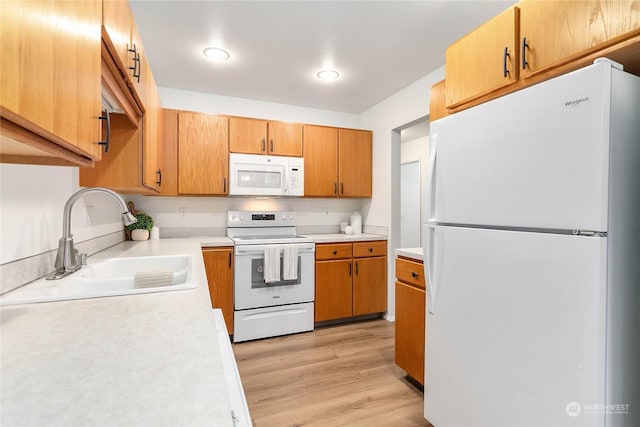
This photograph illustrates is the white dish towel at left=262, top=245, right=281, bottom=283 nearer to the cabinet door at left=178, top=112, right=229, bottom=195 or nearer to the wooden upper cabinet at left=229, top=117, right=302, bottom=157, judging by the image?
the cabinet door at left=178, top=112, right=229, bottom=195

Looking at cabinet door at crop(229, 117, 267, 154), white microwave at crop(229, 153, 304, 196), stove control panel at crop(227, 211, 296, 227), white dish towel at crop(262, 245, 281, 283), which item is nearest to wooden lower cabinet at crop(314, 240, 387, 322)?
white dish towel at crop(262, 245, 281, 283)

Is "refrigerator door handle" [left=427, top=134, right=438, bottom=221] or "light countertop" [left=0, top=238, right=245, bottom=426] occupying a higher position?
"refrigerator door handle" [left=427, top=134, right=438, bottom=221]

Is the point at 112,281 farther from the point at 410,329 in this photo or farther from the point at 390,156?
the point at 390,156

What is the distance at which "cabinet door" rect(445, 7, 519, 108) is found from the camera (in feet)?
4.76

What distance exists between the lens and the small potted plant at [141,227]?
2.80 meters

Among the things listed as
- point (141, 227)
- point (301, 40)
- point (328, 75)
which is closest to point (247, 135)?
point (328, 75)

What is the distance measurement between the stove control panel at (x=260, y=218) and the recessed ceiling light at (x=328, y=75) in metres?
1.50

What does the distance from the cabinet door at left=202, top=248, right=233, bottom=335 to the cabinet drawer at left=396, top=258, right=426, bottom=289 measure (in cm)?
153

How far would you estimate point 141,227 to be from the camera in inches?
112

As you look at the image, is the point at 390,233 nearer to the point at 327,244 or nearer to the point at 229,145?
the point at 327,244

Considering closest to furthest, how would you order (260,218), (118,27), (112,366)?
(112,366) < (118,27) < (260,218)

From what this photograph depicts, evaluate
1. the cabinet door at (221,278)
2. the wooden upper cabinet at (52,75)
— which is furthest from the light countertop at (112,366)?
the cabinet door at (221,278)

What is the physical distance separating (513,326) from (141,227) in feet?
9.63

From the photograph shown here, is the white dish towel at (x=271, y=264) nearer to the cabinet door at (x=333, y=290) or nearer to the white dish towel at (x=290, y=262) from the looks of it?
the white dish towel at (x=290, y=262)
